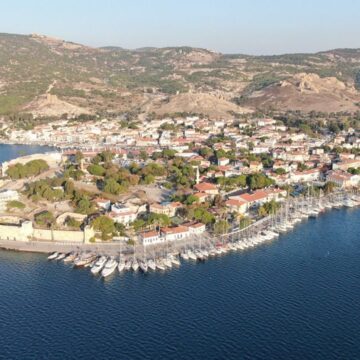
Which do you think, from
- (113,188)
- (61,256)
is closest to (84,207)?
(113,188)

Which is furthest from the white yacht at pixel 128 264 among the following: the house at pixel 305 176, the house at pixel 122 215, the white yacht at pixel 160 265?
the house at pixel 305 176

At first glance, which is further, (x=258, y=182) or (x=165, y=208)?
(x=258, y=182)

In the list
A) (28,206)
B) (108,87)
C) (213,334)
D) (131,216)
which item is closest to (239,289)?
(213,334)

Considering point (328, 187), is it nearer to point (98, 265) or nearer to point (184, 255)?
point (184, 255)

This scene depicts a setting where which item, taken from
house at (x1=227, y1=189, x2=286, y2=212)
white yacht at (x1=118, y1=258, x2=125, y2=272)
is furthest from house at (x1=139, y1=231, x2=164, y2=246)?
house at (x1=227, y1=189, x2=286, y2=212)

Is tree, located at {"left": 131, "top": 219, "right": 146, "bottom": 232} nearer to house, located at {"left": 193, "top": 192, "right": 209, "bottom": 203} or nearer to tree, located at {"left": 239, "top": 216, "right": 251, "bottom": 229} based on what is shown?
tree, located at {"left": 239, "top": 216, "right": 251, "bottom": 229}

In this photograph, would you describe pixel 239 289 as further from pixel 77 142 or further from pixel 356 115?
pixel 356 115
